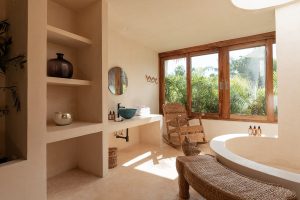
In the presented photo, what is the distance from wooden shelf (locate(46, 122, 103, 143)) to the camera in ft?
5.91

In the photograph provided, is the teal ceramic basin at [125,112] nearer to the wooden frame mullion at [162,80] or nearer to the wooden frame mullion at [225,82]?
the wooden frame mullion at [162,80]

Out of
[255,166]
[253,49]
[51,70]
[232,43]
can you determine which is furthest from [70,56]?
[253,49]

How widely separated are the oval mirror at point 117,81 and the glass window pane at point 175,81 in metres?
1.47

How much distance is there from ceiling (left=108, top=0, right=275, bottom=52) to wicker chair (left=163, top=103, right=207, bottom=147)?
4.99 feet

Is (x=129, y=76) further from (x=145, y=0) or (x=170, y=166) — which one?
(x=170, y=166)

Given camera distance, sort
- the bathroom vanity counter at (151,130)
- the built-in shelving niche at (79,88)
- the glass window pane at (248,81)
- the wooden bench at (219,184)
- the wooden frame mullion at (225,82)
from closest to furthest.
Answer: the wooden bench at (219,184)
the built-in shelving niche at (79,88)
the bathroom vanity counter at (151,130)
the glass window pane at (248,81)
the wooden frame mullion at (225,82)

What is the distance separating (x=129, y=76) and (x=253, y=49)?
8.45 feet

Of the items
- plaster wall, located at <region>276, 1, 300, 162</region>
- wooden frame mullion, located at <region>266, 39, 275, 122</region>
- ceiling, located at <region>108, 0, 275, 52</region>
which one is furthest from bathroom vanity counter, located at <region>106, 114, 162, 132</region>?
wooden frame mullion, located at <region>266, 39, 275, 122</region>

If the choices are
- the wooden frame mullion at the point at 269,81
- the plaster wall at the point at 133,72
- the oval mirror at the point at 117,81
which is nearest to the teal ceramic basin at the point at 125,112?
the plaster wall at the point at 133,72

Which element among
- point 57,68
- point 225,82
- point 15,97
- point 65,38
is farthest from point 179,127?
point 15,97

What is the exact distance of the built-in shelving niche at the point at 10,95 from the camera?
161 centimetres

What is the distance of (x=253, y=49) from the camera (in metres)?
3.58

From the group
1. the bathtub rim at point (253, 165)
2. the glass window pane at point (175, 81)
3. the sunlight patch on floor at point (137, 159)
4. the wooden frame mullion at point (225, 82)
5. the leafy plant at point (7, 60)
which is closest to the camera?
the bathtub rim at point (253, 165)

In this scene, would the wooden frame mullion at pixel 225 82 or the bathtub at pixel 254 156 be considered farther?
the wooden frame mullion at pixel 225 82
